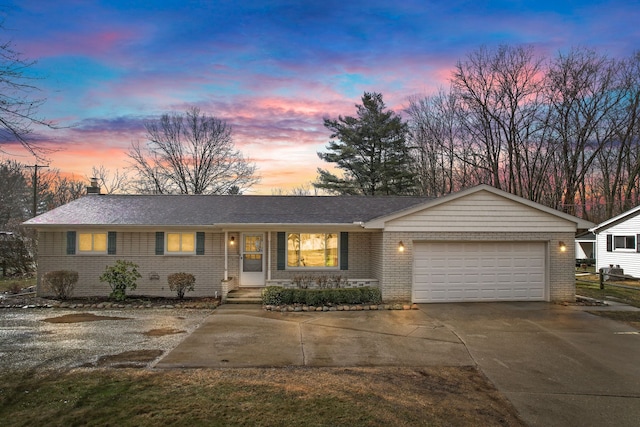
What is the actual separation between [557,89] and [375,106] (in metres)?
13.7

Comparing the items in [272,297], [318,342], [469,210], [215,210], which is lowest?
[318,342]

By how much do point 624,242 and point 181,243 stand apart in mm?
23752

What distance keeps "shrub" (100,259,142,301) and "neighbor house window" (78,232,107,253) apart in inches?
47.2

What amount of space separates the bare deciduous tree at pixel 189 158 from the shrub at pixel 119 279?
20.9 meters

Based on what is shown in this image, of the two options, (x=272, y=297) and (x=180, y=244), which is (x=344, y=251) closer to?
(x=272, y=297)

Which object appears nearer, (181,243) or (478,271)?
(478,271)

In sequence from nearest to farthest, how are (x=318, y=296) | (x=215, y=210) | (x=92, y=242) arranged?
(x=318, y=296), (x=92, y=242), (x=215, y=210)

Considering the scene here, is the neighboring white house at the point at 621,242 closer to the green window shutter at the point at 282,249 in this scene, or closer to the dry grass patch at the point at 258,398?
the green window shutter at the point at 282,249

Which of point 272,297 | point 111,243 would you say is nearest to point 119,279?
point 111,243

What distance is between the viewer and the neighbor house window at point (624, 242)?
70.3ft

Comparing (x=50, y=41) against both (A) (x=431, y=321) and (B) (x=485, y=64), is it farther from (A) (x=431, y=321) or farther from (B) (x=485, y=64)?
(B) (x=485, y=64)

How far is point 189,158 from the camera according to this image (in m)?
34.0

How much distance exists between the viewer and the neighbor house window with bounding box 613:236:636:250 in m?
21.4

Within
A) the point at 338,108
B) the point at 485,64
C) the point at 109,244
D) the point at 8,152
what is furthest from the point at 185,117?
the point at 8,152
